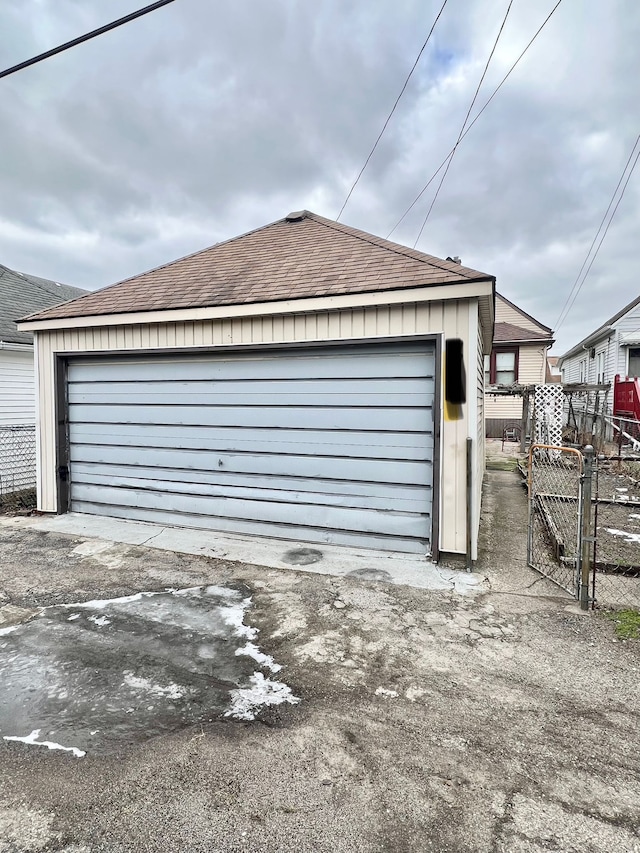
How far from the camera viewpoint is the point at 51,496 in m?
6.11

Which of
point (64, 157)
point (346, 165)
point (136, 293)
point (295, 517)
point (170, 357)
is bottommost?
point (295, 517)

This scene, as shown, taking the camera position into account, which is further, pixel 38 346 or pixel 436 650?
pixel 38 346

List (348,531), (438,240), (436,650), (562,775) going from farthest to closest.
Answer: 1. (438,240)
2. (348,531)
3. (436,650)
4. (562,775)

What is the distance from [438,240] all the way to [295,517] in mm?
13583

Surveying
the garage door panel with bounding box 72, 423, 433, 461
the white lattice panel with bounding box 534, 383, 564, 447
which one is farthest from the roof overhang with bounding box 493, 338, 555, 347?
the garage door panel with bounding box 72, 423, 433, 461

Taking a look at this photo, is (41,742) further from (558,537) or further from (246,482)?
(558,537)

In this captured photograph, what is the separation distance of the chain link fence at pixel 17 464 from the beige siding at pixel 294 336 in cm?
204

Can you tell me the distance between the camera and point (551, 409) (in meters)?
13.2

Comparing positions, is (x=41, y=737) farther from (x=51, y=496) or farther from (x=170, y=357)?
(x=51, y=496)

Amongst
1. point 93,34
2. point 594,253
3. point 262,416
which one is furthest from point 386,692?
point 594,253

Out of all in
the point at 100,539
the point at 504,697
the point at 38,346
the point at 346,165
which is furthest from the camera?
the point at 346,165

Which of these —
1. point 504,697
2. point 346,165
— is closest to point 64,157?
point 346,165

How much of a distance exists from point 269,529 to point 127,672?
8.64 feet

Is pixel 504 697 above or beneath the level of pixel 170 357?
beneath
